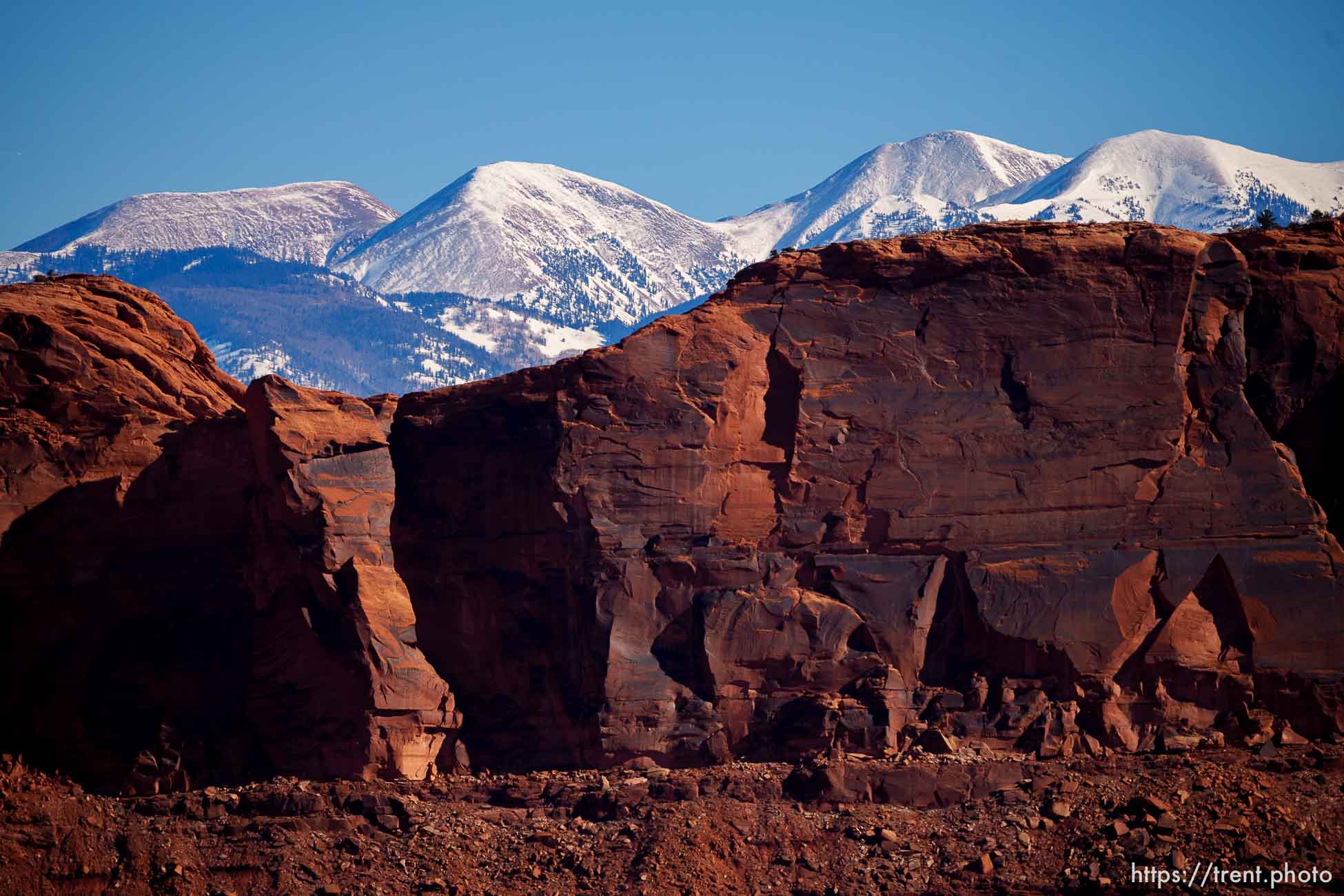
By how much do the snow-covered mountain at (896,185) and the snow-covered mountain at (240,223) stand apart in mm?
32022

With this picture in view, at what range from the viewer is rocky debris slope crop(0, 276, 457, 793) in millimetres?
40625

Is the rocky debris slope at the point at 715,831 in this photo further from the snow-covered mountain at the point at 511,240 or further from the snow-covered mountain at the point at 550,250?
the snow-covered mountain at the point at 550,250

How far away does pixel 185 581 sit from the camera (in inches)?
1667

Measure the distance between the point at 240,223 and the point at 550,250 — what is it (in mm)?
25501

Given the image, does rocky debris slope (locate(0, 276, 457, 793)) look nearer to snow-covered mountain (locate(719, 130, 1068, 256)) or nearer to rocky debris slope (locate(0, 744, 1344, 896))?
rocky debris slope (locate(0, 744, 1344, 896))

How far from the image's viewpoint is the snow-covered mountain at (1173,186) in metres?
125

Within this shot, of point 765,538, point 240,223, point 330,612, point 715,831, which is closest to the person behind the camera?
point 715,831

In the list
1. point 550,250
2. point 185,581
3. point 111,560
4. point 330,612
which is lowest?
point 330,612

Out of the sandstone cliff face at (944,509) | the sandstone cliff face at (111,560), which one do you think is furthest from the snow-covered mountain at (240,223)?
the sandstone cliff face at (944,509)

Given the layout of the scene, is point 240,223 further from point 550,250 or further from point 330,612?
point 330,612

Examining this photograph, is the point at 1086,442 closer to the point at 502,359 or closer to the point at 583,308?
the point at 502,359

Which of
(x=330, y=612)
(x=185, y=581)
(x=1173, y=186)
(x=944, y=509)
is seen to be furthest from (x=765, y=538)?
(x=1173, y=186)

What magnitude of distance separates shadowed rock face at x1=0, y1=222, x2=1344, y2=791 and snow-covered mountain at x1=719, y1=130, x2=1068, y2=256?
10192cm

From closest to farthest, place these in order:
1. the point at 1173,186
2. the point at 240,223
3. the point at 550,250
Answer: the point at 1173,186 → the point at 550,250 → the point at 240,223
